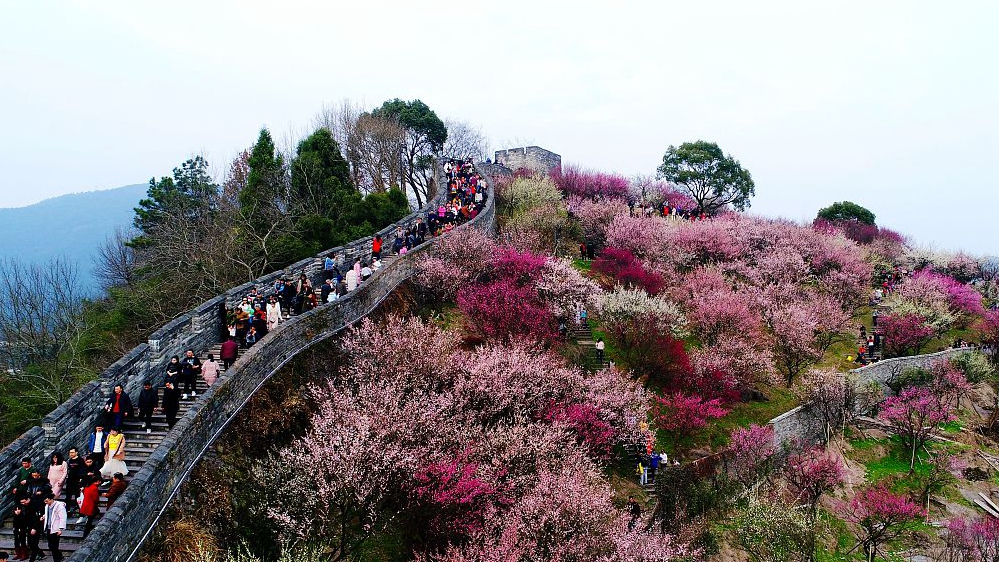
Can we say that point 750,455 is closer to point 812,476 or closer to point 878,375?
point 812,476

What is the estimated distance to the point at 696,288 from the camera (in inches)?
1468

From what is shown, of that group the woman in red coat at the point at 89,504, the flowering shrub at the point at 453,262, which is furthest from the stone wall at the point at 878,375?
the woman in red coat at the point at 89,504

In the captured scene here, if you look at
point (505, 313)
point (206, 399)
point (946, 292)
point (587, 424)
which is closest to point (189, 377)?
point (206, 399)

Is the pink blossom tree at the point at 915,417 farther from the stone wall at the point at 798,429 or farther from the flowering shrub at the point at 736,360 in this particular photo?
the flowering shrub at the point at 736,360

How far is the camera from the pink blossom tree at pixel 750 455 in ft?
86.3

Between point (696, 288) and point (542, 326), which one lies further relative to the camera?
point (696, 288)

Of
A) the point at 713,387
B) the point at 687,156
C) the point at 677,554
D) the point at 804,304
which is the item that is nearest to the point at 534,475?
the point at 677,554

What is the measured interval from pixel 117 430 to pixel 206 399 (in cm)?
194

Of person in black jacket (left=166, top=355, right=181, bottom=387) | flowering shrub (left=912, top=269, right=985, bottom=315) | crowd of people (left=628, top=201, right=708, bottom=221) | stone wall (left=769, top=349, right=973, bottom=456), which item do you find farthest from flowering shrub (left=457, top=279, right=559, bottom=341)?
flowering shrub (left=912, top=269, right=985, bottom=315)

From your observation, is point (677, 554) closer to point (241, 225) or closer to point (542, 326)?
point (542, 326)

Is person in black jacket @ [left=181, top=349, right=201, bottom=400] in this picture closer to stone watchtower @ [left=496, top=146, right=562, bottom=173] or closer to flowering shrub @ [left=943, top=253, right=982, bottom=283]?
stone watchtower @ [left=496, top=146, right=562, bottom=173]

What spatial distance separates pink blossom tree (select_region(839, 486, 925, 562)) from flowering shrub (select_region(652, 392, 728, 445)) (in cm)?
724

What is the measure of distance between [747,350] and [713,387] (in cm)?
352

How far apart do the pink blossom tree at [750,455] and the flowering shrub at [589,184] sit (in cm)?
3088
